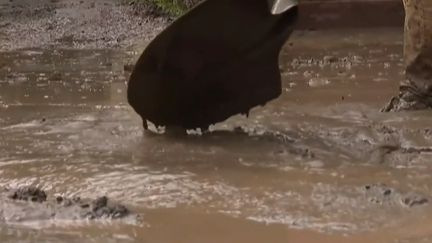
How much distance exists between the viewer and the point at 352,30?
1159cm

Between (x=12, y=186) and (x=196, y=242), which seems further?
(x=12, y=186)

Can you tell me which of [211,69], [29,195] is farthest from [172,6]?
[29,195]

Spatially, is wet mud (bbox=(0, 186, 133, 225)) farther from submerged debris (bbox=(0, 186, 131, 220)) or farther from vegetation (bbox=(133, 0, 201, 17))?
vegetation (bbox=(133, 0, 201, 17))

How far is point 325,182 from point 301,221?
71 centimetres

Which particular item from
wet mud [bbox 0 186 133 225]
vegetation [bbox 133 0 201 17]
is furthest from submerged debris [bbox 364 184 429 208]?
vegetation [bbox 133 0 201 17]

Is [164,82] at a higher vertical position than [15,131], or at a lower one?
higher

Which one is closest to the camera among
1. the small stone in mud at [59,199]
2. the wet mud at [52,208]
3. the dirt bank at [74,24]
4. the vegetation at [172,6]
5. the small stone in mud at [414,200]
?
the wet mud at [52,208]

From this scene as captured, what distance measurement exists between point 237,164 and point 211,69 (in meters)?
1.01

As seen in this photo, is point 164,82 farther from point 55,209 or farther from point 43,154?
point 55,209

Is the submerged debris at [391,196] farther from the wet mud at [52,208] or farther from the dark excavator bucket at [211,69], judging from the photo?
the dark excavator bucket at [211,69]

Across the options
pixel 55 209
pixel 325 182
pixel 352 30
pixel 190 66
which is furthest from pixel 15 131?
pixel 352 30

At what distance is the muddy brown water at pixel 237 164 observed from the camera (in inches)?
172

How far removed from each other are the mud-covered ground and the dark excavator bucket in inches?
7.1

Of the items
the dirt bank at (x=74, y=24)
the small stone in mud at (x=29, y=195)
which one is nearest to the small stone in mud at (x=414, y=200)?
the small stone in mud at (x=29, y=195)
